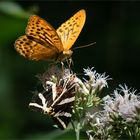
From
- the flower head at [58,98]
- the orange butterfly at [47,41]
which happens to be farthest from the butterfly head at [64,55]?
the flower head at [58,98]

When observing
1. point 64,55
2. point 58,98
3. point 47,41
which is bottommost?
point 58,98

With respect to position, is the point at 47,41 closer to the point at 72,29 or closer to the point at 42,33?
the point at 42,33

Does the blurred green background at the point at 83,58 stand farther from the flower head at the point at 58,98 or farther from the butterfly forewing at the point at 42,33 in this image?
the flower head at the point at 58,98

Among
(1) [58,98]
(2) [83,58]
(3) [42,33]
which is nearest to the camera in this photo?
(1) [58,98]

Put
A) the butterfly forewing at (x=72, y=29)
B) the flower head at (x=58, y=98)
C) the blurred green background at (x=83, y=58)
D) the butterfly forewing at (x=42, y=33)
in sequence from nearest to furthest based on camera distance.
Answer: the flower head at (x=58, y=98) → the butterfly forewing at (x=42, y=33) → the butterfly forewing at (x=72, y=29) → the blurred green background at (x=83, y=58)

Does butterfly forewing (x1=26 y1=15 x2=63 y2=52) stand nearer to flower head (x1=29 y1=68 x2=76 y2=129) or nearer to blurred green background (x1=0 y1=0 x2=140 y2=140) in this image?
flower head (x1=29 y1=68 x2=76 y2=129)

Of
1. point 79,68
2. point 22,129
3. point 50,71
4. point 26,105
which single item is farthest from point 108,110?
point 79,68

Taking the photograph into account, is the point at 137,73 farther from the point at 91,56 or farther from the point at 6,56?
the point at 6,56

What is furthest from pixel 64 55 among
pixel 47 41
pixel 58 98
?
pixel 58 98
